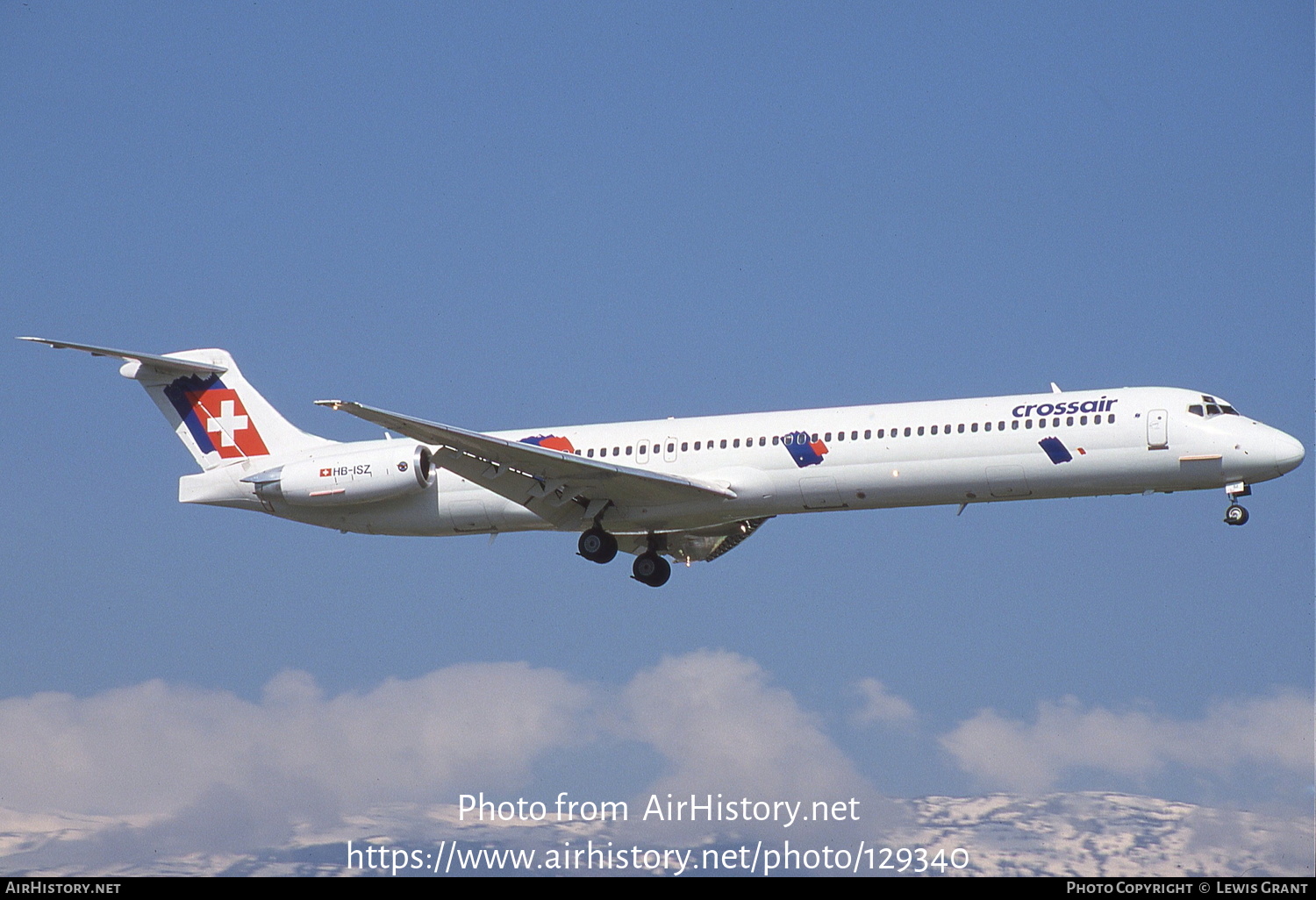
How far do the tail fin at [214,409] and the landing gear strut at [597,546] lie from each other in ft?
20.6

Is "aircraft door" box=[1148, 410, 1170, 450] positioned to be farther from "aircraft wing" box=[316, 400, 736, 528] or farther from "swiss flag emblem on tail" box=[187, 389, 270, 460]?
"swiss flag emblem on tail" box=[187, 389, 270, 460]

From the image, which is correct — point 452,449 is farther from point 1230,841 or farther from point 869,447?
point 1230,841

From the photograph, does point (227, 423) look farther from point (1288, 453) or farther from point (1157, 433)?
point (1288, 453)

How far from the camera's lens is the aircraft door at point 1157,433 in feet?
97.7

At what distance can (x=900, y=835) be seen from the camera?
3341 cm

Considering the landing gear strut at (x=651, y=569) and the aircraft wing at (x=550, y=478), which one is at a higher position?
the aircraft wing at (x=550, y=478)

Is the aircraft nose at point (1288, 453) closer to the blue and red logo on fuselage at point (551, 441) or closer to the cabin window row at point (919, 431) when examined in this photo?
the cabin window row at point (919, 431)

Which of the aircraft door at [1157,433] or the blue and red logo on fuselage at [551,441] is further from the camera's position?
the blue and red logo on fuselage at [551,441]

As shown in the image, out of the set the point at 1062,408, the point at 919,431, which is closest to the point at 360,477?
the point at 919,431

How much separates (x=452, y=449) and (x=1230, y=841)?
59.1 ft

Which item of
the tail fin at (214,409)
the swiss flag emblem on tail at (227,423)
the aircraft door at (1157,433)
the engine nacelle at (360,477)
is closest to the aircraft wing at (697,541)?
the engine nacelle at (360,477)

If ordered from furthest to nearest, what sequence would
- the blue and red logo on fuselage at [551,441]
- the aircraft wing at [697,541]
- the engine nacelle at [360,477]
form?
the aircraft wing at [697,541], the blue and red logo on fuselage at [551,441], the engine nacelle at [360,477]

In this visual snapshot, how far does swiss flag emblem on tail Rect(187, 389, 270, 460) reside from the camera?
35.9 m

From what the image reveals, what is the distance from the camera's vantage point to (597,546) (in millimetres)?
33469
